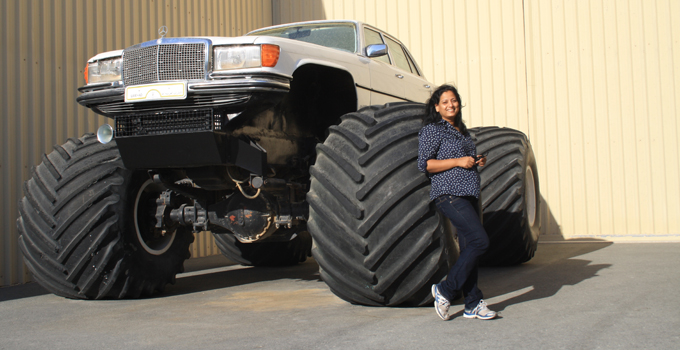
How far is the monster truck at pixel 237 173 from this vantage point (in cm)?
363

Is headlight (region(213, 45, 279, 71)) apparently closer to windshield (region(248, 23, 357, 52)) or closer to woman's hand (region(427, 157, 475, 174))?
woman's hand (region(427, 157, 475, 174))

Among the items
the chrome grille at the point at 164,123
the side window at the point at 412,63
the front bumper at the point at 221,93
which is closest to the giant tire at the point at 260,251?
the side window at the point at 412,63

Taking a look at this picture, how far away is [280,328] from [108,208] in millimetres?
1855

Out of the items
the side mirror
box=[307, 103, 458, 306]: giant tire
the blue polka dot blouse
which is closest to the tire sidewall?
box=[307, 103, 458, 306]: giant tire

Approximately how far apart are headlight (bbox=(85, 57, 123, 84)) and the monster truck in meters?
0.02

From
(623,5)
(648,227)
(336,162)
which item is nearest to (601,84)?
(623,5)

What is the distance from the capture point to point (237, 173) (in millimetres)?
4492

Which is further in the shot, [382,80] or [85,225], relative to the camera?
[382,80]

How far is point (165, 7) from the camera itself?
27.9 feet

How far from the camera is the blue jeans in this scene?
3535 millimetres

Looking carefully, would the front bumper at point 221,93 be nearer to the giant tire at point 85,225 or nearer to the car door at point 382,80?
the giant tire at point 85,225

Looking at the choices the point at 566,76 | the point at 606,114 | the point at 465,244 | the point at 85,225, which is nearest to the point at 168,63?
the point at 85,225

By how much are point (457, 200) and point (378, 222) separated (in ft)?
1.66

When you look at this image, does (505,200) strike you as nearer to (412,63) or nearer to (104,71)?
(412,63)
